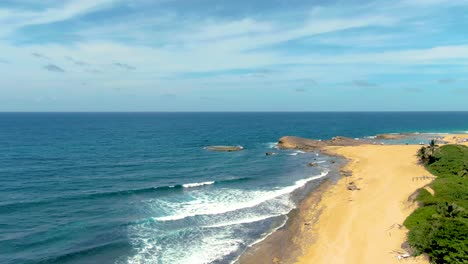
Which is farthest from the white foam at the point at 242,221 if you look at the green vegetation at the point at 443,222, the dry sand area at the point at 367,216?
the green vegetation at the point at 443,222

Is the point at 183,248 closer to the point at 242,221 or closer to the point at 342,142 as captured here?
the point at 242,221

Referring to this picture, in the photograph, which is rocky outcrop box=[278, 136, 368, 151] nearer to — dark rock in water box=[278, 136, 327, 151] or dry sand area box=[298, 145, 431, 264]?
dark rock in water box=[278, 136, 327, 151]

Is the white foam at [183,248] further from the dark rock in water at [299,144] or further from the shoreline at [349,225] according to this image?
the dark rock in water at [299,144]

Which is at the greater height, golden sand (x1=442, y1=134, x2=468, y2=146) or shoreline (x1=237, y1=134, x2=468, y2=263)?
golden sand (x1=442, y1=134, x2=468, y2=146)

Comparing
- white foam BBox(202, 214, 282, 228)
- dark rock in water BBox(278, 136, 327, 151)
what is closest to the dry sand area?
white foam BBox(202, 214, 282, 228)

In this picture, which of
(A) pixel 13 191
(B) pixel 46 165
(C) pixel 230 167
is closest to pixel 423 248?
(C) pixel 230 167

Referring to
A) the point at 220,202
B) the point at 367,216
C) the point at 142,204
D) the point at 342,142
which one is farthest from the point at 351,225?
the point at 342,142
